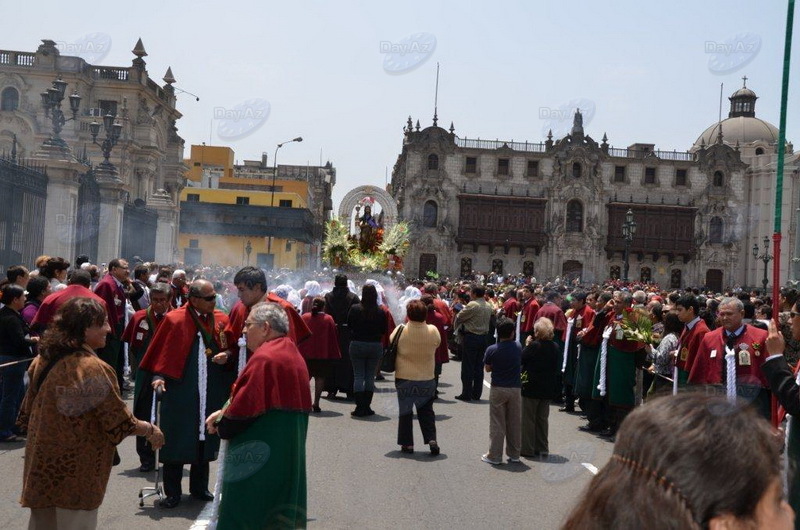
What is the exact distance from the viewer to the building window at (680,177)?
71750mm

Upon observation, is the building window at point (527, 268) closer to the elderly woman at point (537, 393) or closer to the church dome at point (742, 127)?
the church dome at point (742, 127)

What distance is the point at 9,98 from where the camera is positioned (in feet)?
150

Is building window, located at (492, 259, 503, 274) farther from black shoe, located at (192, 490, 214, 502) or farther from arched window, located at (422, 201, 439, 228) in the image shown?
black shoe, located at (192, 490, 214, 502)

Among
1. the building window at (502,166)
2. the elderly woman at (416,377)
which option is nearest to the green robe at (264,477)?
the elderly woman at (416,377)

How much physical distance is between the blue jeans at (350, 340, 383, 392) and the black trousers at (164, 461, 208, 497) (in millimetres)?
5216

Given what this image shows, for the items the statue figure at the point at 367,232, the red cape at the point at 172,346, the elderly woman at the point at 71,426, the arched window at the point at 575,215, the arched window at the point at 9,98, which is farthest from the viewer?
the arched window at the point at 575,215

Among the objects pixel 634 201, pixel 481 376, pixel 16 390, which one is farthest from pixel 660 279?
pixel 16 390

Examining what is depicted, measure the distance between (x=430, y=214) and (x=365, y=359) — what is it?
55.3m

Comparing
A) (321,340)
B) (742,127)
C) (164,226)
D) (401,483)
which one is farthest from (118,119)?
(742,127)

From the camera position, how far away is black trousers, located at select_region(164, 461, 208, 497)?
23.9ft

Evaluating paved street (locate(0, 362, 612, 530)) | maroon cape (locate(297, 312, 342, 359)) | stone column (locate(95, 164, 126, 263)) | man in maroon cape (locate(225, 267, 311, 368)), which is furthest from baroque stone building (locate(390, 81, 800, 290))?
man in maroon cape (locate(225, 267, 311, 368))

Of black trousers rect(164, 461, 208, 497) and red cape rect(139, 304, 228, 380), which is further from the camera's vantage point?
black trousers rect(164, 461, 208, 497)

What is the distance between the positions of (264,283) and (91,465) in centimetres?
281

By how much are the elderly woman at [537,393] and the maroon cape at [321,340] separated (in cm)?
353
